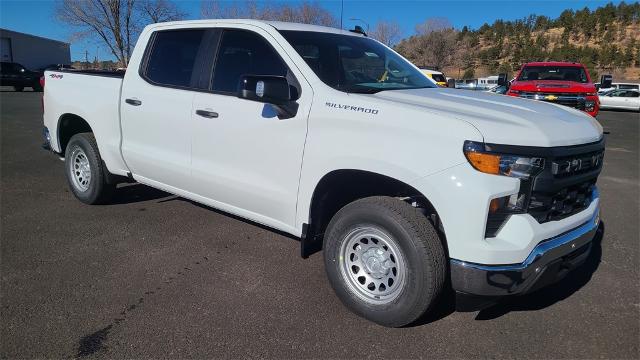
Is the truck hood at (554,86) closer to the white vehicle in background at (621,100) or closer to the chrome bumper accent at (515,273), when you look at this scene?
the chrome bumper accent at (515,273)

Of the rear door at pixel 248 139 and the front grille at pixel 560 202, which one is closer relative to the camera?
the front grille at pixel 560 202

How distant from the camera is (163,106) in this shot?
4.20 metres

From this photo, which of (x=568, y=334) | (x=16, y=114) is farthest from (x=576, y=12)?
(x=568, y=334)

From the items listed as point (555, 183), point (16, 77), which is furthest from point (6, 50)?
point (555, 183)

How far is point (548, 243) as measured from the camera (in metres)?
2.71

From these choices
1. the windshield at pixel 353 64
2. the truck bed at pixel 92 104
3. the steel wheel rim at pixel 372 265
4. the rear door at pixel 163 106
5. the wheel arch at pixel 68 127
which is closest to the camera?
the steel wheel rim at pixel 372 265

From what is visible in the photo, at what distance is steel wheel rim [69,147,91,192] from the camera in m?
5.34

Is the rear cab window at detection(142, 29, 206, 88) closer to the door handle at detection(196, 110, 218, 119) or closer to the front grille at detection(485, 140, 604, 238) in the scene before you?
the door handle at detection(196, 110, 218, 119)

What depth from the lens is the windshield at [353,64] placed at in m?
3.52

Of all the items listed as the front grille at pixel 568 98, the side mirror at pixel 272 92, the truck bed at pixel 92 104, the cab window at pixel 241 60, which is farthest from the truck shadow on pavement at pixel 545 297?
the front grille at pixel 568 98

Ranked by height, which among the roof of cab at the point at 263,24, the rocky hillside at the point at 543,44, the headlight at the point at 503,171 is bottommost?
the headlight at the point at 503,171

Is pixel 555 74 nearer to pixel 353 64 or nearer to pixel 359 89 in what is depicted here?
pixel 353 64

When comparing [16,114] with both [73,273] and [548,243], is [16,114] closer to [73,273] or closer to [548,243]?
[73,273]

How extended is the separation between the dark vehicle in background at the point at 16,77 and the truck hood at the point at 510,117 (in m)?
31.8
